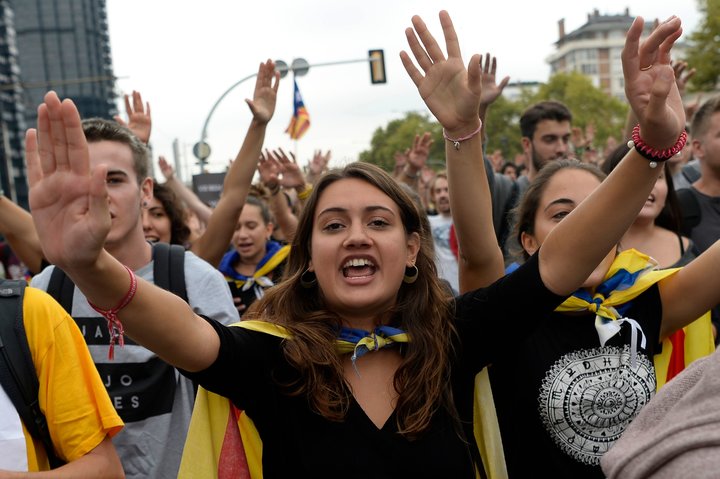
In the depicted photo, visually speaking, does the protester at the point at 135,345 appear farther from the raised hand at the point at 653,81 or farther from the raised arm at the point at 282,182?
the raised arm at the point at 282,182

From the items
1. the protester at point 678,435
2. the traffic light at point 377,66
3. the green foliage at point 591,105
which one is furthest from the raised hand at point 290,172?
the green foliage at point 591,105

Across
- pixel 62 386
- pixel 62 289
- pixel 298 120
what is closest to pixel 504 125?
pixel 298 120

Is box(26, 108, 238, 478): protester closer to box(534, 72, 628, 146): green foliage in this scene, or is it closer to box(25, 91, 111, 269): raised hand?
box(25, 91, 111, 269): raised hand

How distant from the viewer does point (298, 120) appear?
17.7 m

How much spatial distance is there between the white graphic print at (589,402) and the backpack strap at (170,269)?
1.43 m

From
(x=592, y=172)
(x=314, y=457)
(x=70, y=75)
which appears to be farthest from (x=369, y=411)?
(x=70, y=75)

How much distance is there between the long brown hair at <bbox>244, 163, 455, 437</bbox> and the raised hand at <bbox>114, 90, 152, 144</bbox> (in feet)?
5.87

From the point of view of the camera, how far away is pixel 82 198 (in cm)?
168

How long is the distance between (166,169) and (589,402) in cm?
583

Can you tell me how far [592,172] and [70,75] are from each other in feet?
A: 268

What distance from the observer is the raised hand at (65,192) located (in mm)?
1658

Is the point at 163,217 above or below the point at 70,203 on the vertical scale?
below

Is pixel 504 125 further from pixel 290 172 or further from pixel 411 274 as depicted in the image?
pixel 411 274

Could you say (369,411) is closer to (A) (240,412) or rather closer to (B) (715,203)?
(A) (240,412)
